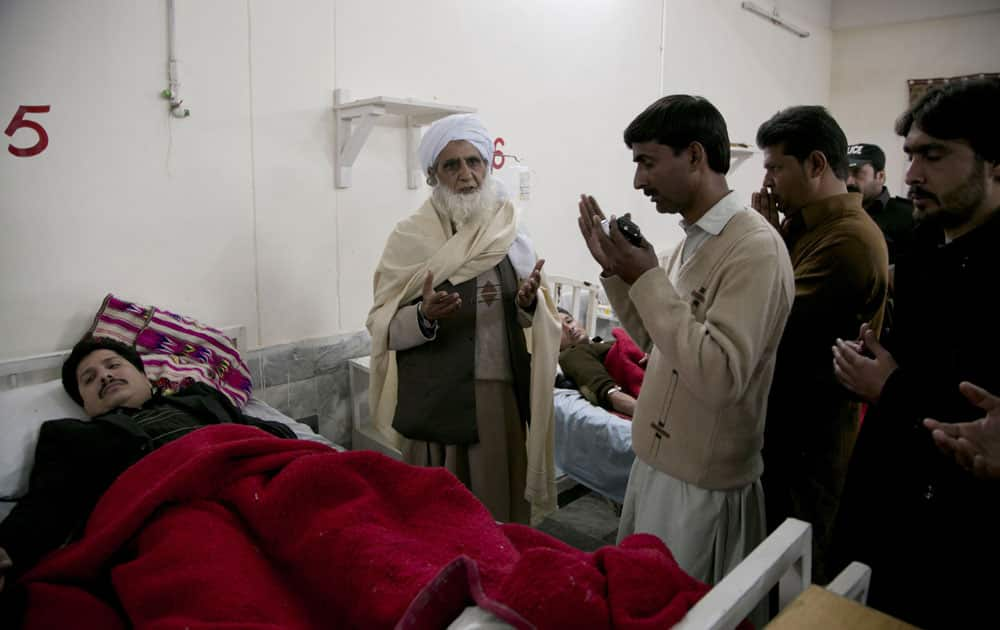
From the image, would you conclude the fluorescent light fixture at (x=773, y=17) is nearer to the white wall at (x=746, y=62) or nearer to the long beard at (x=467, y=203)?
the white wall at (x=746, y=62)

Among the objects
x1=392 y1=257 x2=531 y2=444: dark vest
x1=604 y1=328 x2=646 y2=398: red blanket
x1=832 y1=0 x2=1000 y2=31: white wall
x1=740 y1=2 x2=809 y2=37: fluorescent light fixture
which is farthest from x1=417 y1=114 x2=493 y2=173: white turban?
x1=832 y1=0 x2=1000 y2=31: white wall

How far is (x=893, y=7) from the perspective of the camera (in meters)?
5.75

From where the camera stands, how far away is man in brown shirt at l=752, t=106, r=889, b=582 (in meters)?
A: 1.63

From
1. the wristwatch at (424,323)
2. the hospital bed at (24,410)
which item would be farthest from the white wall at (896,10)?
the hospital bed at (24,410)

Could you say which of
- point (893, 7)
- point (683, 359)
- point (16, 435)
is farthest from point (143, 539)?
point (893, 7)

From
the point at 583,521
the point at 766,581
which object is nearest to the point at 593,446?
the point at 583,521

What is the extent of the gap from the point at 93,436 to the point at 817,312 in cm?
183

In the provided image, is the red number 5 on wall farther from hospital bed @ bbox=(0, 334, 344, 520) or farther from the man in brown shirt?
the man in brown shirt

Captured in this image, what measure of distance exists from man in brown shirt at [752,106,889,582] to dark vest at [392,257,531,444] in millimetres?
790

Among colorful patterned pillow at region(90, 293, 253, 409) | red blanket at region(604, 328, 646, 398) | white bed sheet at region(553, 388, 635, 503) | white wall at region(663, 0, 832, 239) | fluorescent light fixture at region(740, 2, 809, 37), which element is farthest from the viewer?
fluorescent light fixture at region(740, 2, 809, 37)

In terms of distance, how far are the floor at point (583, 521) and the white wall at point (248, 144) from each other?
1293 mm

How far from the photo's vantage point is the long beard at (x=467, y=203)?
1.98 meters

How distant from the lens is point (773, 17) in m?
5.18

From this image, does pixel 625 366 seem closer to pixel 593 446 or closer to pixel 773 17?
pixel 593 446
